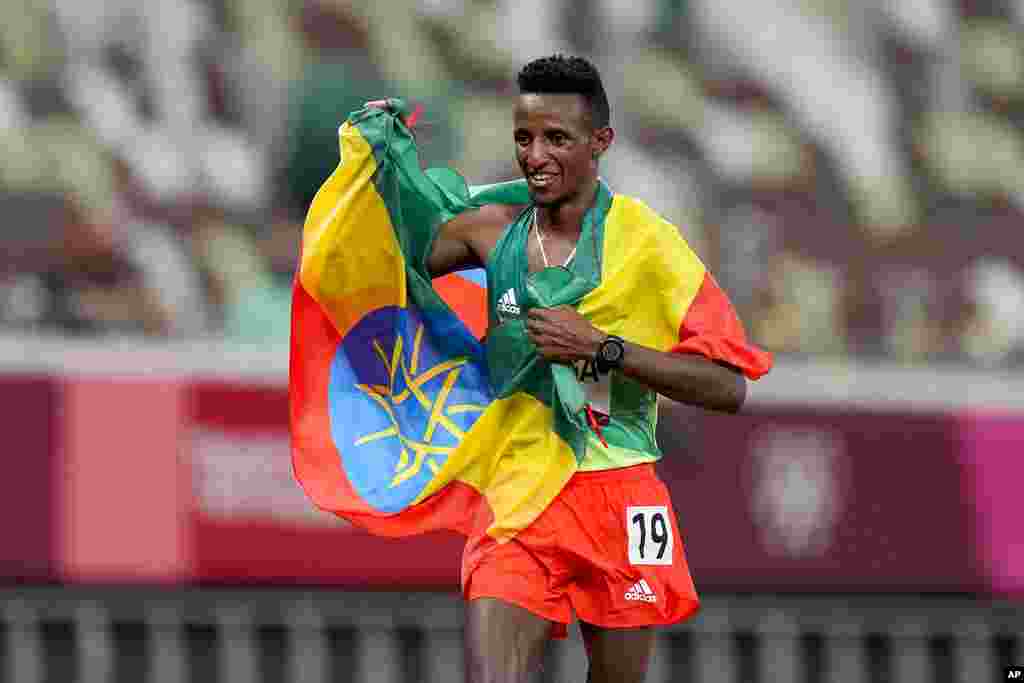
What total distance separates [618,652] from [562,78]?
1575 millimetres

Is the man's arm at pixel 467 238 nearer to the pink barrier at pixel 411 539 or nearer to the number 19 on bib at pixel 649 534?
the number 19 on bib at pixel 649 534

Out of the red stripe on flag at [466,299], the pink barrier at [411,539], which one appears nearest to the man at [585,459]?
the red stripe on flag at [466,299]

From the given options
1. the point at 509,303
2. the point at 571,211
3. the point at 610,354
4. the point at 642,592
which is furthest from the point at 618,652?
the point at 571,211

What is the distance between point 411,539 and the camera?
1030 centimetres

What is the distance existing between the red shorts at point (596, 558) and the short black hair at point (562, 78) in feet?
3.34

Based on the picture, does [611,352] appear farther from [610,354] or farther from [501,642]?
[501,642]

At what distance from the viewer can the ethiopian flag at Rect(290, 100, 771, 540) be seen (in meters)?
6.03

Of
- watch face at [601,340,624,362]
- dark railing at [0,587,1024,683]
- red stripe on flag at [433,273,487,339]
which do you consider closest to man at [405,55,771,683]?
watch face at [601,340,624,362]

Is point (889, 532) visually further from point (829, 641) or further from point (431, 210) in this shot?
point (431, 210)

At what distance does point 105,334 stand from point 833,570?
363 cm

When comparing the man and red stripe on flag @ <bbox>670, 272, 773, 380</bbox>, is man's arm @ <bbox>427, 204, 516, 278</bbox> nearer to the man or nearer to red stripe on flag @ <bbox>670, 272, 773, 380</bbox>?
the man

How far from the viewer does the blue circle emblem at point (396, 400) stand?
21.0ft

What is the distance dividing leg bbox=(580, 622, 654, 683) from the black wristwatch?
774 mm

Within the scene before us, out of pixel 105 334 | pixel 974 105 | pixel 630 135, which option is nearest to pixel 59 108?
pixel 105 334
